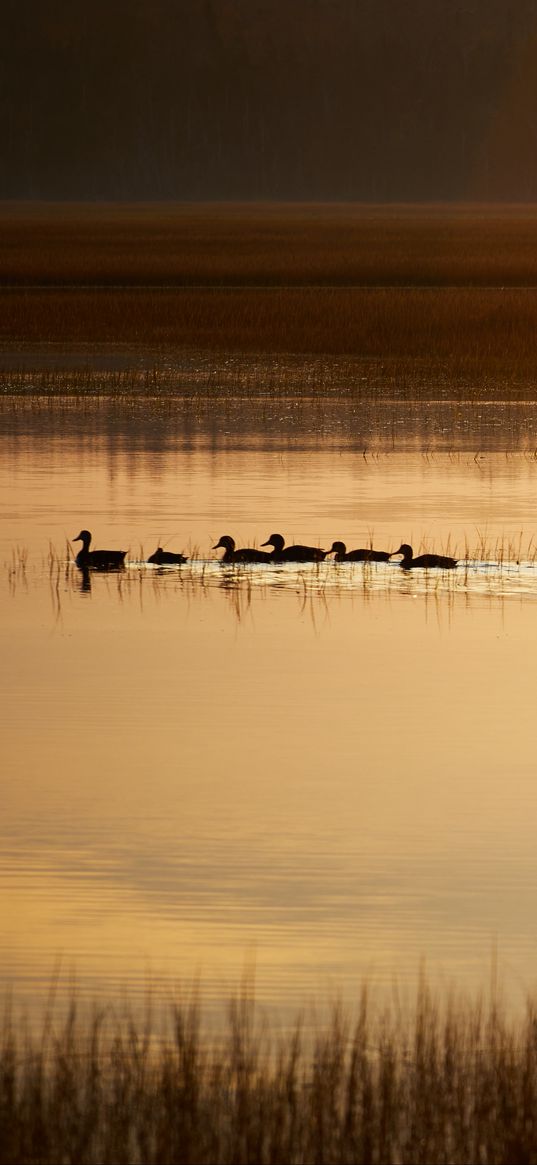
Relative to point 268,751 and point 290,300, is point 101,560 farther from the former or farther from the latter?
point 290,300

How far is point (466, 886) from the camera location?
9477 millimetres

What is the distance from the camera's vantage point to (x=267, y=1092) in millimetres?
7059

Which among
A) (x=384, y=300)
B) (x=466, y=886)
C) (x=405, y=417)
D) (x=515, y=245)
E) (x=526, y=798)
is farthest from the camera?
(x=515, y=245)

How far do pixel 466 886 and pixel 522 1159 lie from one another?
268 centimetres

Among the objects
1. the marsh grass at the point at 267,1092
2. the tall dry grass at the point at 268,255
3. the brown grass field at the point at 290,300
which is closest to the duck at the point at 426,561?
the marsh grass at the point at 267,1092

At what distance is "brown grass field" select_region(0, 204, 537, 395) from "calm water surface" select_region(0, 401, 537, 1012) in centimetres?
1822

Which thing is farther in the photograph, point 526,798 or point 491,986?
point 526,798

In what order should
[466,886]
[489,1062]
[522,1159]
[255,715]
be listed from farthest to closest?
1. [255,715]
2. [466,886]
3. [489,1062]
4. [522,1159]

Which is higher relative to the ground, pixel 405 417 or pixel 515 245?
pixel 515 245

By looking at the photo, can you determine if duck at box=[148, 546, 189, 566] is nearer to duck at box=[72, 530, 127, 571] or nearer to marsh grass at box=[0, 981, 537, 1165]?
duck at box=[72, 530, 127, 571]

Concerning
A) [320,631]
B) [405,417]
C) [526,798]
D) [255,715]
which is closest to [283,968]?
[526,798]

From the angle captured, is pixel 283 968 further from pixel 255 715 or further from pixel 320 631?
pixel 320 631

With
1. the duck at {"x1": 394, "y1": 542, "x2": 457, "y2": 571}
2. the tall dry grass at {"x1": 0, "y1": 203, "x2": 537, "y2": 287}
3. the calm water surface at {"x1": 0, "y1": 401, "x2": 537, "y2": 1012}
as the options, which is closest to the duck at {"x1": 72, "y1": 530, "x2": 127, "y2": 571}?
the calm water surface at {"x1": 0, "y1": 401, "x2": 537, "y2": 1012}

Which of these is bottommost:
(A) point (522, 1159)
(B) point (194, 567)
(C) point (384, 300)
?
(A) point (522, 1159)
